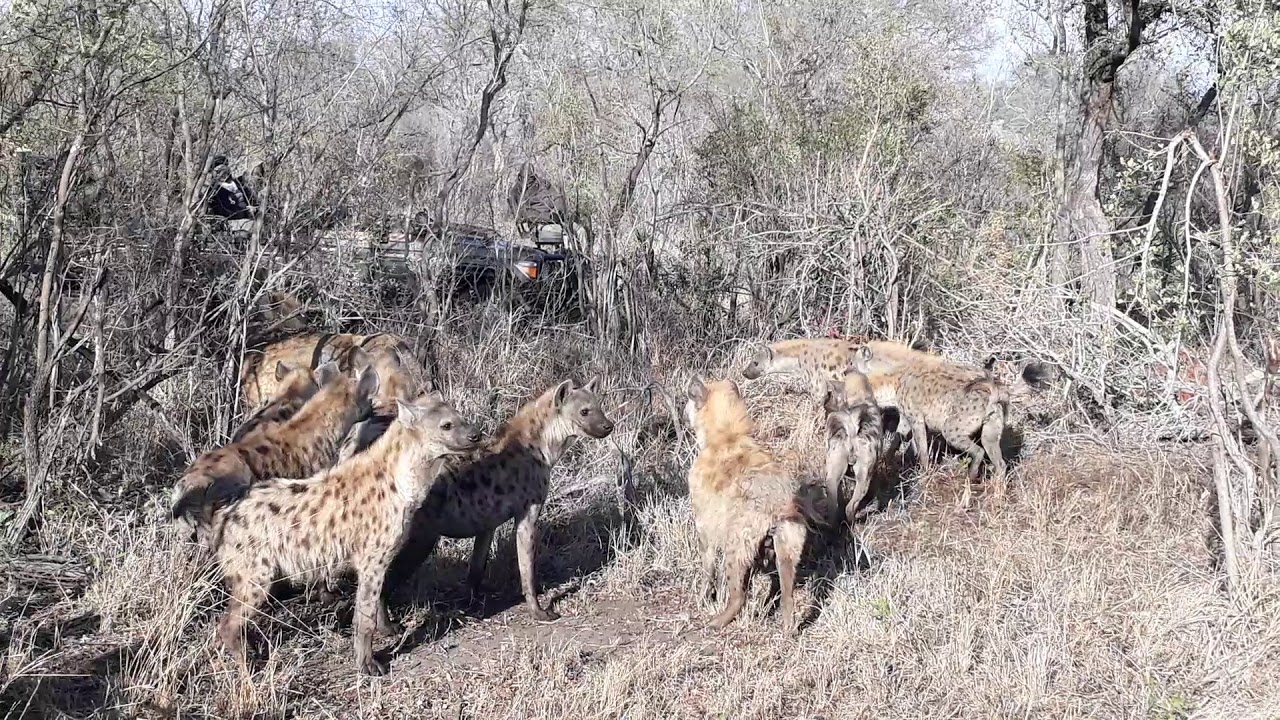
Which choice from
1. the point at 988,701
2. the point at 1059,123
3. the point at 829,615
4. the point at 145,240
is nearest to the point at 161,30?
the point at 145,240

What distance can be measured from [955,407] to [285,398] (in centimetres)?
440

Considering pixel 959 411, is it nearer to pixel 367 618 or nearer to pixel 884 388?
pixel 884 388

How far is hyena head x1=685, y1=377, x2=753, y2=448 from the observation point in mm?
6508

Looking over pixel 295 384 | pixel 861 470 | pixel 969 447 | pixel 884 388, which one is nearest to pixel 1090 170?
pixel 884 388

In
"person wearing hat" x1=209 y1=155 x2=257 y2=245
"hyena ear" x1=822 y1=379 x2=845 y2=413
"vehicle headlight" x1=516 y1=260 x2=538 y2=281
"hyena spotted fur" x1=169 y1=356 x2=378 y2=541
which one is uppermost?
"person wearing hat" x1=209 y1=155 x2=257 y2=245

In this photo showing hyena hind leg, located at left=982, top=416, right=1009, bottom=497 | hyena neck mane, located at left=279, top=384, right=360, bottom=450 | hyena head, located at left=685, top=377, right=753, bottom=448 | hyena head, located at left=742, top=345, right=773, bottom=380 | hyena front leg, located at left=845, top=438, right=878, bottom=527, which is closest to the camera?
hyena neck mane, located at left=279, top=384, right=360, bottom=450

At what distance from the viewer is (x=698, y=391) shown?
268 inches

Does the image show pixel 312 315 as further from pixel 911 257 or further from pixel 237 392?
pixel 911 257

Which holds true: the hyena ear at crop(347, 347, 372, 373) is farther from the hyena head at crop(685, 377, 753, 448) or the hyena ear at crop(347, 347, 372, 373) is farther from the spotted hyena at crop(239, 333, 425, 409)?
the hyena head at crop(685, 377, 753, 448)

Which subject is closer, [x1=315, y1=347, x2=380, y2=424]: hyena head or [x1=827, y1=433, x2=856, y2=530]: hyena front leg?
[x1=315, y1=347, x2=380, y2=424]: hyena head

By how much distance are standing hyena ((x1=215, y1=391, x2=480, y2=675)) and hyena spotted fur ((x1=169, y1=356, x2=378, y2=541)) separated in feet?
0.51

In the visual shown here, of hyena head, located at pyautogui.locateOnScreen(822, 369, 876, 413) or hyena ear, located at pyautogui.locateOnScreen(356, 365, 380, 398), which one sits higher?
hyena ear, located at pyautogui.locateOnScreen(356, 365, 380, 398)

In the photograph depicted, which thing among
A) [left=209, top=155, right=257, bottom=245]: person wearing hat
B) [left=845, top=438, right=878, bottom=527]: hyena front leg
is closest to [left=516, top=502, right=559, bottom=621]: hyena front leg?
[left=845, top=438, right=878, bottom=527]: hyena front leg

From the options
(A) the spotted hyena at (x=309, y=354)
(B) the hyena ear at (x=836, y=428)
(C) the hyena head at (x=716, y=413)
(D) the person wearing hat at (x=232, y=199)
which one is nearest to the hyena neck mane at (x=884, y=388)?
(B) the hyena ear at (x=836, y=428)
